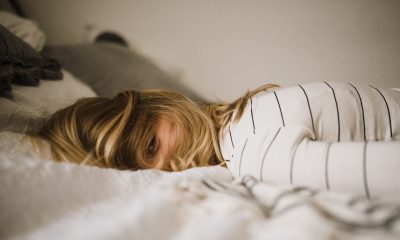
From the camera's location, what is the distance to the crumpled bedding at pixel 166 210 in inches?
11.9

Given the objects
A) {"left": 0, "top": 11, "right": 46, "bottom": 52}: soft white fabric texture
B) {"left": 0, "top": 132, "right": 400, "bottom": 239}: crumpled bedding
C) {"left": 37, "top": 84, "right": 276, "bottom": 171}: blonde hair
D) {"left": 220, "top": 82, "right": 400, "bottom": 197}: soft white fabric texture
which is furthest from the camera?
{"left": 0, "top": 11, "right": 46, "bottom": 52}: soft white fabric texture

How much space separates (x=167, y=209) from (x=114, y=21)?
1473mm

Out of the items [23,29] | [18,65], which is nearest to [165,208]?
[18,65]

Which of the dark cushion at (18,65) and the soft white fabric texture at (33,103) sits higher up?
the dark cushion at (18,65)

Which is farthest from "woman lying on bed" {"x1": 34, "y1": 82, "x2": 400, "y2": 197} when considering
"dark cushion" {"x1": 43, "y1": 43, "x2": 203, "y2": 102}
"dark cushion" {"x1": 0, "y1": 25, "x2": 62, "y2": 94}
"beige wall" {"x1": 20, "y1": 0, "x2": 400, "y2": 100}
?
"beige wall" {"x1": 20, "y1": 0, "x2": 400, "y2": 100}

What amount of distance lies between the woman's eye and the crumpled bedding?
0.24 metres

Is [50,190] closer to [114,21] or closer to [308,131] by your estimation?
[308,131]

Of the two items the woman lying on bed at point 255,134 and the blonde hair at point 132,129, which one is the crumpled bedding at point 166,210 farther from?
the blonde hair at point 132,129

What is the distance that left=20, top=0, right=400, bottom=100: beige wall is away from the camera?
47.3 inches

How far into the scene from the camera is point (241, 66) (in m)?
1.37

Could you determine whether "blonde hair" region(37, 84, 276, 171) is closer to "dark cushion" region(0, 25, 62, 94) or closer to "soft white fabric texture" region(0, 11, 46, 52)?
"dark cushion" region(0, 25, 62, 94)

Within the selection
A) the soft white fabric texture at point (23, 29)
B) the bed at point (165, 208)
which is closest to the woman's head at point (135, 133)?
the bed at point (165, 208)

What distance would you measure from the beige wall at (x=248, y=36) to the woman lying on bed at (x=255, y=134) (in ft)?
2.00

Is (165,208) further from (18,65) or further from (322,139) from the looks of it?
(18,65)
